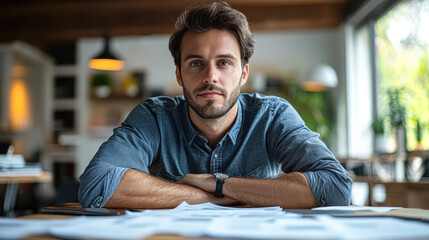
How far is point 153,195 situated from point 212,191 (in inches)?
7.5

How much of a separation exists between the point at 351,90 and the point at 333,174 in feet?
21.9

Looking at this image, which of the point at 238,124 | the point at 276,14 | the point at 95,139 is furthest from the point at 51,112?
the point at 238,124

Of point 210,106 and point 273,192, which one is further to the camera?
point 210,106

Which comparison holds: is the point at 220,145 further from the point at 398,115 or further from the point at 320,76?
the point at 320,76

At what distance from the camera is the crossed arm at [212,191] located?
1.37 meters

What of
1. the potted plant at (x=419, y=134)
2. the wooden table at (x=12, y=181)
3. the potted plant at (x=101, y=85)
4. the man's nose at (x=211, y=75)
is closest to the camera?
the man's nose at (x=211, y=75)

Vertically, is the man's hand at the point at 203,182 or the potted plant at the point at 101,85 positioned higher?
the potted plant at the point at 101,85

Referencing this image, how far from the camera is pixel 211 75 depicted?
172cm

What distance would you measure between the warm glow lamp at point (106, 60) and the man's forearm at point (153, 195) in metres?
5.66

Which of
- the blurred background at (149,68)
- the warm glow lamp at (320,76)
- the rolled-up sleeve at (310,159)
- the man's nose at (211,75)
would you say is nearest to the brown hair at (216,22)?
the man's nose at (211,75)

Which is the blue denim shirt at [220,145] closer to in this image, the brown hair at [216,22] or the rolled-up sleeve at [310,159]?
the rolled-up sleeve at [310,159]

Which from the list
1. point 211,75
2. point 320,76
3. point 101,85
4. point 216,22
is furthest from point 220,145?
point 101,85

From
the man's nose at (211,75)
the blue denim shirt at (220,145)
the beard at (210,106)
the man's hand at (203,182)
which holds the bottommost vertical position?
the man's hand at (203,182)

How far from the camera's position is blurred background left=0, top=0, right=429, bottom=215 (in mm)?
7039
